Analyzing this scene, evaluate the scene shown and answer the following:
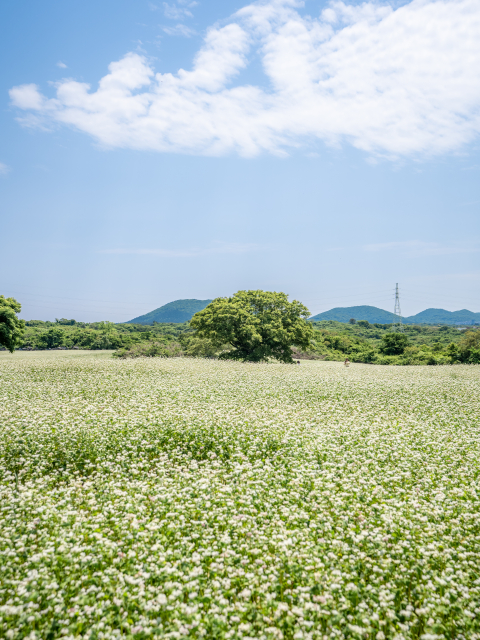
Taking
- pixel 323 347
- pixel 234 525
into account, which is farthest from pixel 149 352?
pixel 234 525

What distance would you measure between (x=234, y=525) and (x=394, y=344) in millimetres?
Result: 62120

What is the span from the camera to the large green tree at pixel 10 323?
1177 inches

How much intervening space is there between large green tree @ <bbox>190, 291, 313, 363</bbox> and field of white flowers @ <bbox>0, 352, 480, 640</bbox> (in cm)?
2631

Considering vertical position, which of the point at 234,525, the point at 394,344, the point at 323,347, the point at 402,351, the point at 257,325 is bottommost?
the point at 402,351

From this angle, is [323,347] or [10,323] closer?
[10,323]

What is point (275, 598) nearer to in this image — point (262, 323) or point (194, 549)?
point (194, 549)

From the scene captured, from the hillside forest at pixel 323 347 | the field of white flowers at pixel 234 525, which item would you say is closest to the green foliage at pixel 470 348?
the hillside forest at pixel 323 347

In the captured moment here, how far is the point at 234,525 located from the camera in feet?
20.9

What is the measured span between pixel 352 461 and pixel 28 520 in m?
7.28

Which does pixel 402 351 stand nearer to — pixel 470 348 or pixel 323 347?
pixel 323 347

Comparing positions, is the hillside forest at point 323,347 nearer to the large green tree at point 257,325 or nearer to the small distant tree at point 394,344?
the small distant tree at point 394,344

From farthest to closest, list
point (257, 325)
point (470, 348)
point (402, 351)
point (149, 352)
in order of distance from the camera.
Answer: point (402, 351) → point (470, 348) → point (149, 352) → point (257, 325)

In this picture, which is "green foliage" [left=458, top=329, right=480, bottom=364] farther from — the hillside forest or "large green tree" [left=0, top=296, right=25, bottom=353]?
"large green tree" [left=0, top=296, right=25, bottom=353]

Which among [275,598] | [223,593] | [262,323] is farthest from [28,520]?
[262,323]
